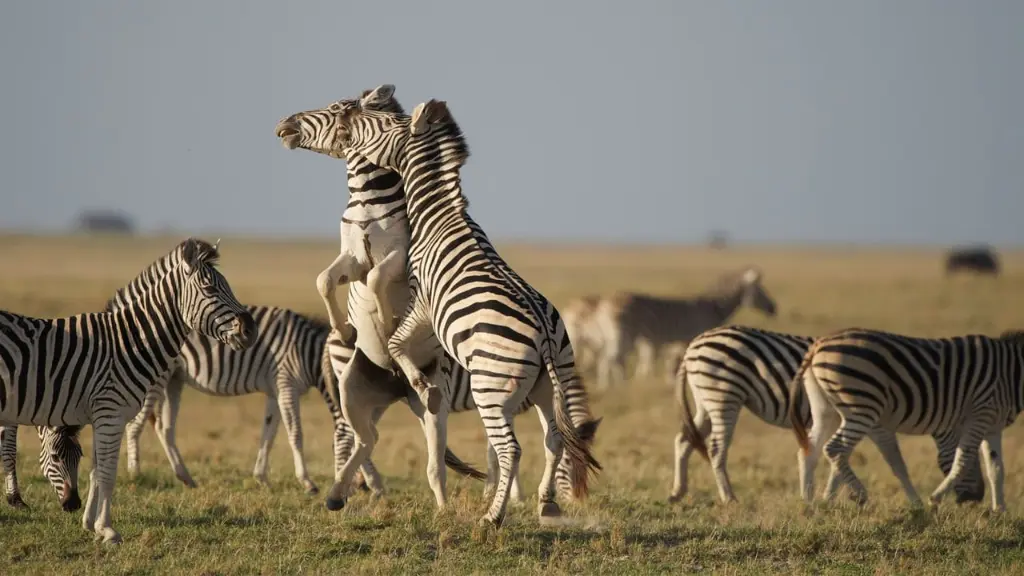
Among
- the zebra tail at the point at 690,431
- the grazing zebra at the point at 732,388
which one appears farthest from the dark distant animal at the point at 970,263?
the zebra tail at the point at 690,431

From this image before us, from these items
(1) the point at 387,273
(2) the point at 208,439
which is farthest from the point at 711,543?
(2) the point at 208,439

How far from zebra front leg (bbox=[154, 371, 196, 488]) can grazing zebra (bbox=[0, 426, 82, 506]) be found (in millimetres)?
1917

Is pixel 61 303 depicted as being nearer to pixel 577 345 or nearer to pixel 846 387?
pixel 577 345

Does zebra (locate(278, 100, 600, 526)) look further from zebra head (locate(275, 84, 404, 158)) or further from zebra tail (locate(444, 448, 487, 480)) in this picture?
zebra tail (locate(444, 448, 487, 480))

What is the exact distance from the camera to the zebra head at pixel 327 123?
30.5 feet

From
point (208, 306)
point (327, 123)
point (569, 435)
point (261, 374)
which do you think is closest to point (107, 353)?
point (208, 306)

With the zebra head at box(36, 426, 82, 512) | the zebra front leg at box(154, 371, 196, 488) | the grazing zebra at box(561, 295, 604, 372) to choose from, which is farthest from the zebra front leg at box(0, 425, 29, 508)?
the grazing zebra at box(561, 295, 604, 372)

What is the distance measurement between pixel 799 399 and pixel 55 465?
675 cm

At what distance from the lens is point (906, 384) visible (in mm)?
10594

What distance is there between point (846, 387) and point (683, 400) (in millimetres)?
1873

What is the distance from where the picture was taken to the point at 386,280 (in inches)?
342

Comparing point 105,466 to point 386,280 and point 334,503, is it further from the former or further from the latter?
point 386,280

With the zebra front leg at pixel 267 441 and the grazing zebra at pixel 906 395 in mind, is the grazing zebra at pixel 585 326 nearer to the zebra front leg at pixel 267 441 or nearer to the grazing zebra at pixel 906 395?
the zebra front leg at pixel 267 441

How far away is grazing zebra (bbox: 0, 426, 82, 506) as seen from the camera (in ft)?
29.4
